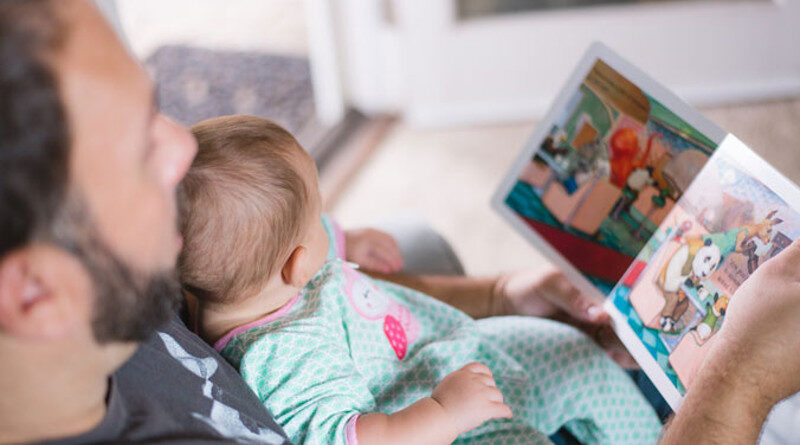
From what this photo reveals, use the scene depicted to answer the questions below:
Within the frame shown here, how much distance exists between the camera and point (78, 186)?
0.50 meters

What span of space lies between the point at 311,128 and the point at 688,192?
1803 mm

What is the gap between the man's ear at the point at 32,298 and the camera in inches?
19.6

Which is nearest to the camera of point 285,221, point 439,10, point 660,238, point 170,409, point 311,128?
point 170,409

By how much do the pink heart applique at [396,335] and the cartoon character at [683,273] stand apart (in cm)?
36

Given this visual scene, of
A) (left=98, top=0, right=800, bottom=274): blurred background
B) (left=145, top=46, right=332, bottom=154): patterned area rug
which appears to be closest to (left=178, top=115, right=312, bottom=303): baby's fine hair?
(left=98, top=0, right=800, bottom=274): blurred background

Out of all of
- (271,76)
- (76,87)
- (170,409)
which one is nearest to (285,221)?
(170,409)

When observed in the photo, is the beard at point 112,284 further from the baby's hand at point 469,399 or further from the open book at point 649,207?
the open book at point 649,207

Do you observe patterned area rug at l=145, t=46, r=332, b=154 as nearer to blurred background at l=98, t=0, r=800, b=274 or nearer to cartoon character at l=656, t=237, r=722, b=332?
blurred background at l=98, t=0, r=800, b=274

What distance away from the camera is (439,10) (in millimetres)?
2363

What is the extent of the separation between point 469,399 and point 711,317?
1.05ft

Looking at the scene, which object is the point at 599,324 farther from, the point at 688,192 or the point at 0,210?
the point at 0,210

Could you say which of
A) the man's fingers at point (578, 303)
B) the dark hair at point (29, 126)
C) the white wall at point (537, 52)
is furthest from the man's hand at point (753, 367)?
the white wall at point (537, 52)

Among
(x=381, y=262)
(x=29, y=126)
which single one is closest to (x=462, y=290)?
(x=381, y=262)

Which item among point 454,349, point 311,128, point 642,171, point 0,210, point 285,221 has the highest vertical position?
point 642,171
